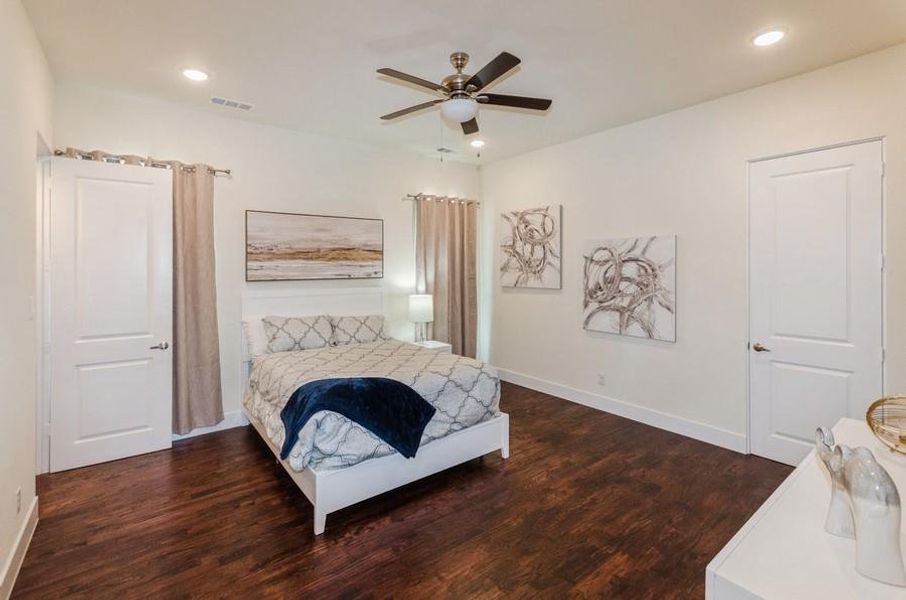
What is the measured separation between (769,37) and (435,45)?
6.79 feet

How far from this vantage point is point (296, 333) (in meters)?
4.18

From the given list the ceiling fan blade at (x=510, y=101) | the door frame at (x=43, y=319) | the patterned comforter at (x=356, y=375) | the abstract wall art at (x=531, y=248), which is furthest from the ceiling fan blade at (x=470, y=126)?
the door frame at (x=43, y=319)

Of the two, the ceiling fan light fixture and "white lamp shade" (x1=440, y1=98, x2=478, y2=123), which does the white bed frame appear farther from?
the ceiling fan light fixture

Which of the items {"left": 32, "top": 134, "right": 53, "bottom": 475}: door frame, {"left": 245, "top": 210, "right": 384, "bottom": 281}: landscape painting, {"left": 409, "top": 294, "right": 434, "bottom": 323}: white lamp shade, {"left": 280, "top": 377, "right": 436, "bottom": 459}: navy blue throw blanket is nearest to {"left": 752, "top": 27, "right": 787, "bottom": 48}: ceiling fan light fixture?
{"left": 280, "top": 377, "right": 436, "bottom": 459}: navy blue throw blanket

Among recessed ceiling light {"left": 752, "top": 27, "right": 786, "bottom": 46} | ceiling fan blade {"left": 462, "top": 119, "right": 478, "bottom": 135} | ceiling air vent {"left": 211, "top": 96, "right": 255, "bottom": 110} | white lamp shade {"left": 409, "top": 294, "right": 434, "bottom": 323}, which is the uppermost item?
ceiling air vent {"left": 211, "top": 96, "right": 255, "bottom": 110}

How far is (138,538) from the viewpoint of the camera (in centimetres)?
247

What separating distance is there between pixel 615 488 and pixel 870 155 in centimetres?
284

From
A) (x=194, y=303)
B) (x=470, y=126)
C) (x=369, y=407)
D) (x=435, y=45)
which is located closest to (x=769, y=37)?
(x=470, y=126)

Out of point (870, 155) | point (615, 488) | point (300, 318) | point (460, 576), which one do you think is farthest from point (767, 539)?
point (300, 318)

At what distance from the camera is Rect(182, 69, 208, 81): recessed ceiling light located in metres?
3.17

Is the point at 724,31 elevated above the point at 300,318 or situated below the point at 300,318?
above

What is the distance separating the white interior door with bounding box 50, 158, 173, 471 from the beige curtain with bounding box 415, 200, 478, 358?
8.65ft

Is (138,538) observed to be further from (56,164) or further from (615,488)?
(615,488)

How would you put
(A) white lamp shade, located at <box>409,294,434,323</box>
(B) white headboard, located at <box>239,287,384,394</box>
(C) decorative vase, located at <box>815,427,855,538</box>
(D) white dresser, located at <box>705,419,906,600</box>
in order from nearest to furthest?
(D) white dresser, located at <box>705,419,906,600</box> < (C) decorative vase, located at <box>815,427,855,538</box> < (B) white headboard, located at <box>239,287,384,394</box> < (A) white lamp shade, located at <box>409,294,434,323</box>
